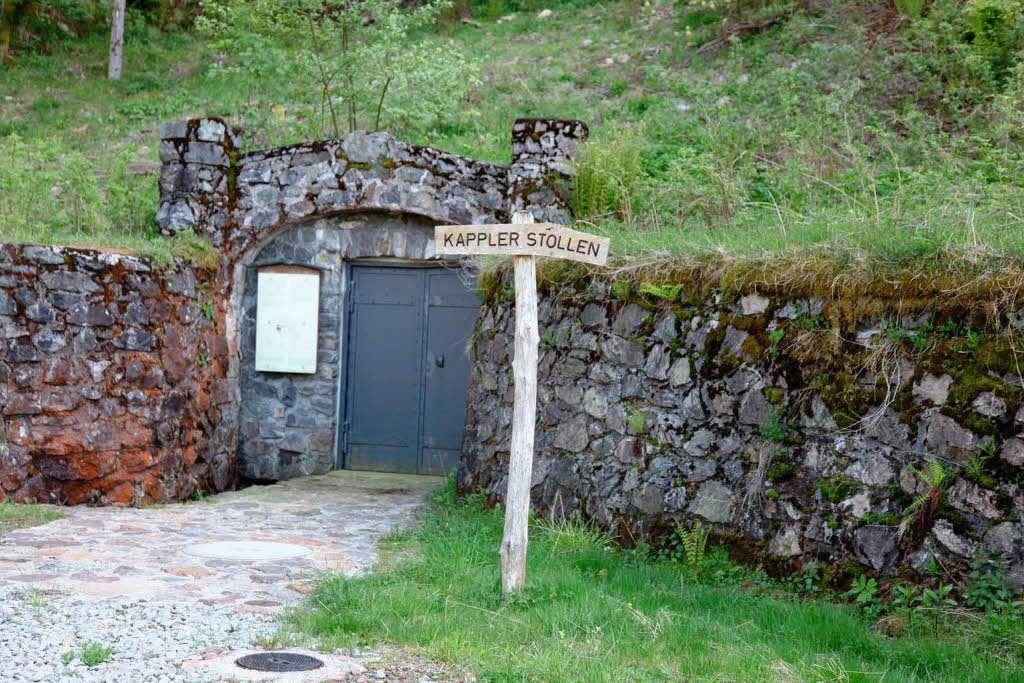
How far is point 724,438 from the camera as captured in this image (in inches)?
208

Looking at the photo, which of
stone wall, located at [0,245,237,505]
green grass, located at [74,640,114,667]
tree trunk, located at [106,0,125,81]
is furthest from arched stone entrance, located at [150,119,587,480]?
tree trunk, located at [106,0,125,81]

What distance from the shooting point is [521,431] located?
15.1ft

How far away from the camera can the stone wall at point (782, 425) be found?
4309 mm

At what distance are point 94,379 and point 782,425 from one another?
Result: 540 centimetres

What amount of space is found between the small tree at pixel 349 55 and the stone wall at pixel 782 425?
179 inches

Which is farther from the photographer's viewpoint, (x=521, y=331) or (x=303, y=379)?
(x=303, y=379)

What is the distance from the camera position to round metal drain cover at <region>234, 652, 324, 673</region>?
3539 millimetres

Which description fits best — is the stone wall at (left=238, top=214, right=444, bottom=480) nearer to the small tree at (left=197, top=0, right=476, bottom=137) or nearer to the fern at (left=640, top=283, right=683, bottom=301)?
the small tree at (left=197, top=0, right=476, bottom=137)

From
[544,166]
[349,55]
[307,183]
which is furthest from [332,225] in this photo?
[544,166]

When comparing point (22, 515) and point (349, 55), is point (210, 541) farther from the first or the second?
point (349, 55)

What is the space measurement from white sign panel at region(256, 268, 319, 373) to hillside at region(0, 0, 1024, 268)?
1198 millimetres

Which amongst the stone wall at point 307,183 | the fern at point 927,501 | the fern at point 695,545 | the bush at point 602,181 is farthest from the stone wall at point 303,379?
the fern at point 927,501

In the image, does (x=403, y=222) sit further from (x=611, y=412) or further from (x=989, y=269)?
(x=989, y=269)

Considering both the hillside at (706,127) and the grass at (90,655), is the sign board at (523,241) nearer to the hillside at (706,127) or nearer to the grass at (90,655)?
the hillside at (706,127)
